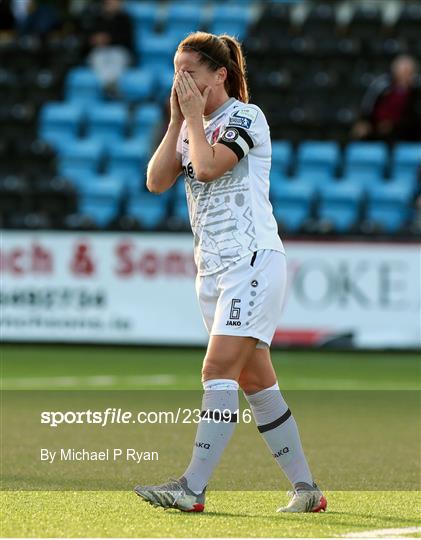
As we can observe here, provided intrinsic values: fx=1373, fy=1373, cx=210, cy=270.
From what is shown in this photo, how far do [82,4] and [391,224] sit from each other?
720 cm

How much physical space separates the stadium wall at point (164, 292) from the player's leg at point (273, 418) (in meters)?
9.85

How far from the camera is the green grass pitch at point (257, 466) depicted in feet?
17.9

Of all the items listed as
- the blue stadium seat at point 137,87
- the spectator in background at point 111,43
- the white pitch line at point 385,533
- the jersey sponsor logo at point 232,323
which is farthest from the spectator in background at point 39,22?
the white pitch line at point 385,533

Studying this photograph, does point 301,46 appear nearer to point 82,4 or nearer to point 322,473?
point 82,4

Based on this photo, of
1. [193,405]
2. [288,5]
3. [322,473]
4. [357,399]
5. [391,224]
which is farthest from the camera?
[288,5]

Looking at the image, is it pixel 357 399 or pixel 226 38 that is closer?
pixel 226 38

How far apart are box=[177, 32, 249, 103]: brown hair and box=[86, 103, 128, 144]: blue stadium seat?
12.8 meters

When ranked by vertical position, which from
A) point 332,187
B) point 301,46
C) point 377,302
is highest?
point 301,46

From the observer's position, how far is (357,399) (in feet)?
38.4

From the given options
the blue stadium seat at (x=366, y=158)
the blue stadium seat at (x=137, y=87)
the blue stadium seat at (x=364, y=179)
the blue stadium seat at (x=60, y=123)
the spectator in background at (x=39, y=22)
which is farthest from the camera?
the spectator in background at (x=39, y=22)

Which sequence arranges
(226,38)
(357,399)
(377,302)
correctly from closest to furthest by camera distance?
1. (226,38)
2. (357,399)
3. (377,302)

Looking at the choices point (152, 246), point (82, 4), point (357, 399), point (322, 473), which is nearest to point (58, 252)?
point (152, 246)

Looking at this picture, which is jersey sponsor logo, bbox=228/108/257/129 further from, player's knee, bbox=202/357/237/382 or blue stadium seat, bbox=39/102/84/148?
blue stadium seat, bbox=39/102/84/148

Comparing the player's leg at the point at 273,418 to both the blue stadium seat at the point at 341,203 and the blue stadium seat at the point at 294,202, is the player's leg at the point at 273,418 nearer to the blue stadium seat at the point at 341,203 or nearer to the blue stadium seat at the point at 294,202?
the blue stadium seat at the point at 294,202
